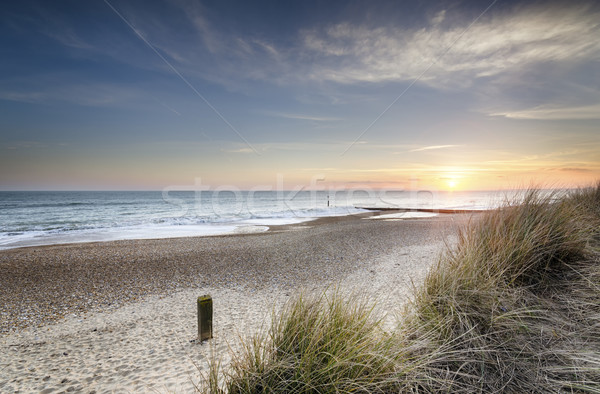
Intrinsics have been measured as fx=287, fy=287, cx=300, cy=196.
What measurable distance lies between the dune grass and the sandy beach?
442 mm

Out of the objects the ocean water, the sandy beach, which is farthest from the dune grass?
the ocean water

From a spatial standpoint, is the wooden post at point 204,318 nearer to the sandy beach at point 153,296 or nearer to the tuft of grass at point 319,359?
the sandy beach at point 153,296

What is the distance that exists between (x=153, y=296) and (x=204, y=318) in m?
2.74

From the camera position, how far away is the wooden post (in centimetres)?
409

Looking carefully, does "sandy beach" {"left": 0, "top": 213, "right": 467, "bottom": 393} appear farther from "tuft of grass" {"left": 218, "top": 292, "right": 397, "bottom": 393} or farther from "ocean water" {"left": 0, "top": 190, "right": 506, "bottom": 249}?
"ocean water" {"left": 0, "top": 190, "right": 506, "bottom": 249}

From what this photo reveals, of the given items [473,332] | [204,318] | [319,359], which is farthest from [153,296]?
[473,332]

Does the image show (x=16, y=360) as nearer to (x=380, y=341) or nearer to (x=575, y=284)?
(x=380, y=341)

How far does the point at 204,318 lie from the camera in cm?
414

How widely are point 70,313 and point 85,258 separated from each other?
5098 millimetres

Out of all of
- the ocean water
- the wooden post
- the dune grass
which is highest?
the dune grass

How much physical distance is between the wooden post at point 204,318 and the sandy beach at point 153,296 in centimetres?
15

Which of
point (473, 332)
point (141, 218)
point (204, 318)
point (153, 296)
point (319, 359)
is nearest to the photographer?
point (319, 359)

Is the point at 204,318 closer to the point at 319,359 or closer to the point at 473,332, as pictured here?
the point at 319,359

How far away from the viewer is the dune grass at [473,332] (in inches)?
95.9
